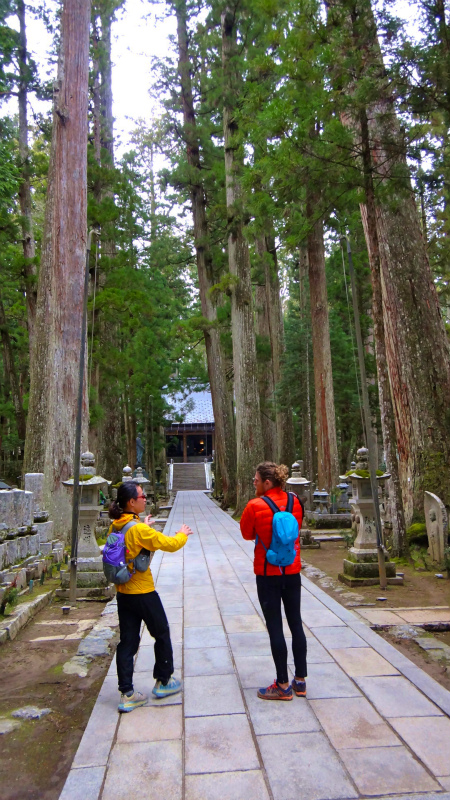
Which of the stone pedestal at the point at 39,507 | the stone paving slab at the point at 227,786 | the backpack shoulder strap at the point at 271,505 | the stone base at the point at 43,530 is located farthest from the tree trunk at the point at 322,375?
the stone paving slab at the point at 227,786

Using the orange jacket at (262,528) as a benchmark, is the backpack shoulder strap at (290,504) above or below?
above

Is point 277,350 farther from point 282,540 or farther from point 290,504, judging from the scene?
point 282,540

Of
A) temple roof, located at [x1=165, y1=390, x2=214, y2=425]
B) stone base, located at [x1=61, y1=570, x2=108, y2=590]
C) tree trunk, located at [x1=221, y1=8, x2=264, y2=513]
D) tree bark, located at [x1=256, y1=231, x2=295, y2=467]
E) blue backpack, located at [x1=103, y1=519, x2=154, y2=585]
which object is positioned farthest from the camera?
temple roof, located at [x1=165, y1=390, x2=214, y2=425]

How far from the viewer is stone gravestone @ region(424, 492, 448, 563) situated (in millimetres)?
7383

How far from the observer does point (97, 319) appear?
587 inches

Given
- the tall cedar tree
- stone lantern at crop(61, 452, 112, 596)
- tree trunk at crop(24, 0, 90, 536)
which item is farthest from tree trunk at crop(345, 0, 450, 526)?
tree trunk at crop(24, 0, 90, 536)

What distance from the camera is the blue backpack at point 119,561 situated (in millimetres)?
3133

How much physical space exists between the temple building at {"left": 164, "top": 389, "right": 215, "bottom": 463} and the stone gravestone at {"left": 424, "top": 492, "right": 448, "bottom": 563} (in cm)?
2749

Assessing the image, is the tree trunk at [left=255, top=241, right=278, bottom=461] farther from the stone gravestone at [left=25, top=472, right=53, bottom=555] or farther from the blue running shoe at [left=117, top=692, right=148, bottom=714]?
the blue running shoe at [left=117, top=692, right=148, bottom=714]

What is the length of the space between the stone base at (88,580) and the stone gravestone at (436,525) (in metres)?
4.45

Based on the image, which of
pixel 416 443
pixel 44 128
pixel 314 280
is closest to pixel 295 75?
pixel 416 443

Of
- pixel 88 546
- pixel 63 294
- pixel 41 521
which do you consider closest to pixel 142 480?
pixel 63 294

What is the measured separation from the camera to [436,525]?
7484mm

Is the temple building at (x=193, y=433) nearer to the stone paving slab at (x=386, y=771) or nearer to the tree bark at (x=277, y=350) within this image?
the tree bark at (x=277, y=350)
